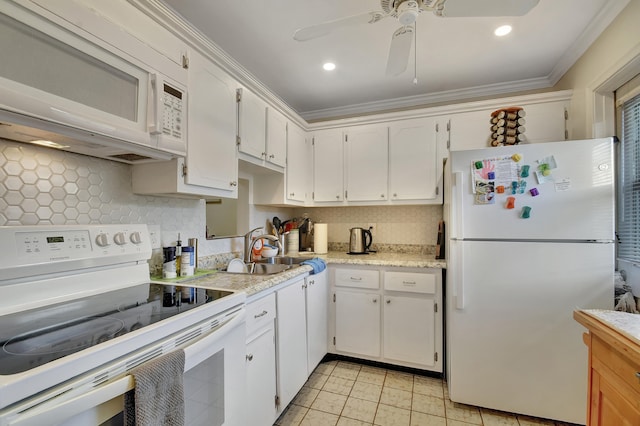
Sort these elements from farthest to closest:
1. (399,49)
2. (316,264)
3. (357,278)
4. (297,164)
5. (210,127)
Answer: (297,164) → (357,278) → (316,264) → (210,127) → (399,49)

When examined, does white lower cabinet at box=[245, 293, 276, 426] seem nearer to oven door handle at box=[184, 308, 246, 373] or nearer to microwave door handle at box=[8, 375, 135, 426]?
oven door handle at box=[184, 308, 246, 373]

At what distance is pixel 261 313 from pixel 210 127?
1071 mm

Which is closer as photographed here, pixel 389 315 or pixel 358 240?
pixel 389 315

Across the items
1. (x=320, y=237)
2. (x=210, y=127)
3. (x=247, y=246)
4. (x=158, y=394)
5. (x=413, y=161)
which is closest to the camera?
(x=158, y=394)

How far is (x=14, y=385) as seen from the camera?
530 millimetres

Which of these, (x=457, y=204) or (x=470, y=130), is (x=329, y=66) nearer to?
(x=470, y=130)

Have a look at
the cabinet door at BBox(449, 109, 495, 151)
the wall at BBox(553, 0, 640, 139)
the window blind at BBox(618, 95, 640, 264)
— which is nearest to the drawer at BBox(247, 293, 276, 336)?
the cabinet door at BBox(449, 109, 495, 151)

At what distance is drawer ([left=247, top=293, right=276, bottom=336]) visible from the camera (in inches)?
55.7

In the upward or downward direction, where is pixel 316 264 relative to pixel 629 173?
downward

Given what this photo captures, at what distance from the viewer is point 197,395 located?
3.21 feet

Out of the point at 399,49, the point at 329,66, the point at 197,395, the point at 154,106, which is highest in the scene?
the point at 329,66

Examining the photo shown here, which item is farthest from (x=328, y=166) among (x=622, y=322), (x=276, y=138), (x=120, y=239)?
(x=622, y=322)

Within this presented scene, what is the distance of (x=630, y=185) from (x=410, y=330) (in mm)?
1690

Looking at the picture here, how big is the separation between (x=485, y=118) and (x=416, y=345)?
196 centimetres
